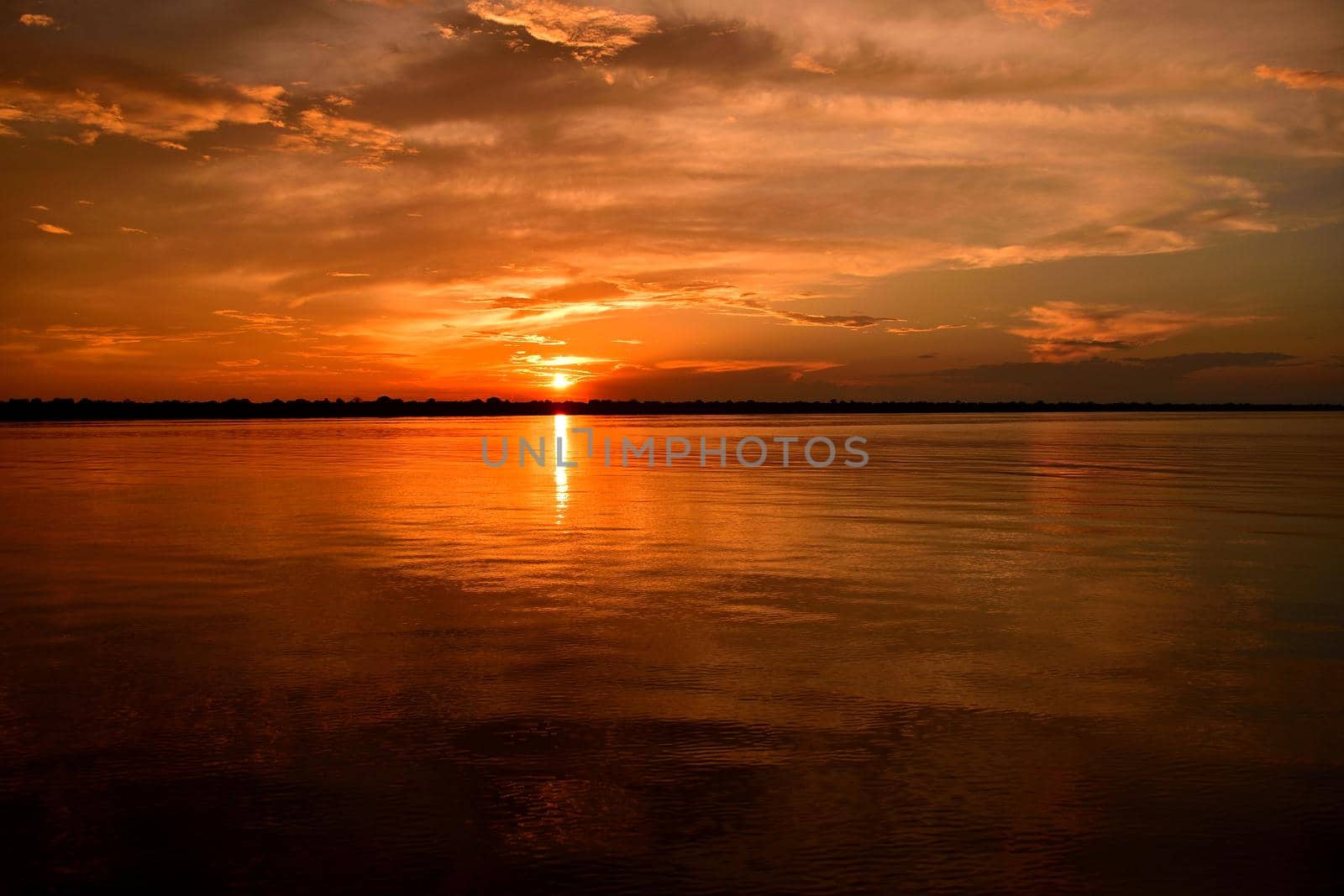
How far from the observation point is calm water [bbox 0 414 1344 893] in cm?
502

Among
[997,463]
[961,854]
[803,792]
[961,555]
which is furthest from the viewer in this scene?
[997,463]

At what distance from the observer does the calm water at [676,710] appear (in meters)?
5.02

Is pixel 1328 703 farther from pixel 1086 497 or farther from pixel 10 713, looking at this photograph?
pixel 1086 497

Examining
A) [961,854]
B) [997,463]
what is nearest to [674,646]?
[961,854]

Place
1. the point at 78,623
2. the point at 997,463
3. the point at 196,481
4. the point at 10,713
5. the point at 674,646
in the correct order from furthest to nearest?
the point at 997,463, the point at 196,481, the point at 78,623, the point at 674,646, the point at 10,713

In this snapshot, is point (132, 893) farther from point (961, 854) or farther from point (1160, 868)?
point (1160, 868)

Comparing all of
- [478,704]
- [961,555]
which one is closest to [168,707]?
[478,704]

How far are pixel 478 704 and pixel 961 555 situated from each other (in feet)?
28.0

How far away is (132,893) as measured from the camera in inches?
184

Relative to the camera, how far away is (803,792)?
569 cm

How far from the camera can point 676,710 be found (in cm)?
719

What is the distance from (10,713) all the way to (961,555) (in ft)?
35.7

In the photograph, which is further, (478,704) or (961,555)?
(961,555)

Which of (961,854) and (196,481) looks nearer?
(961,854)
